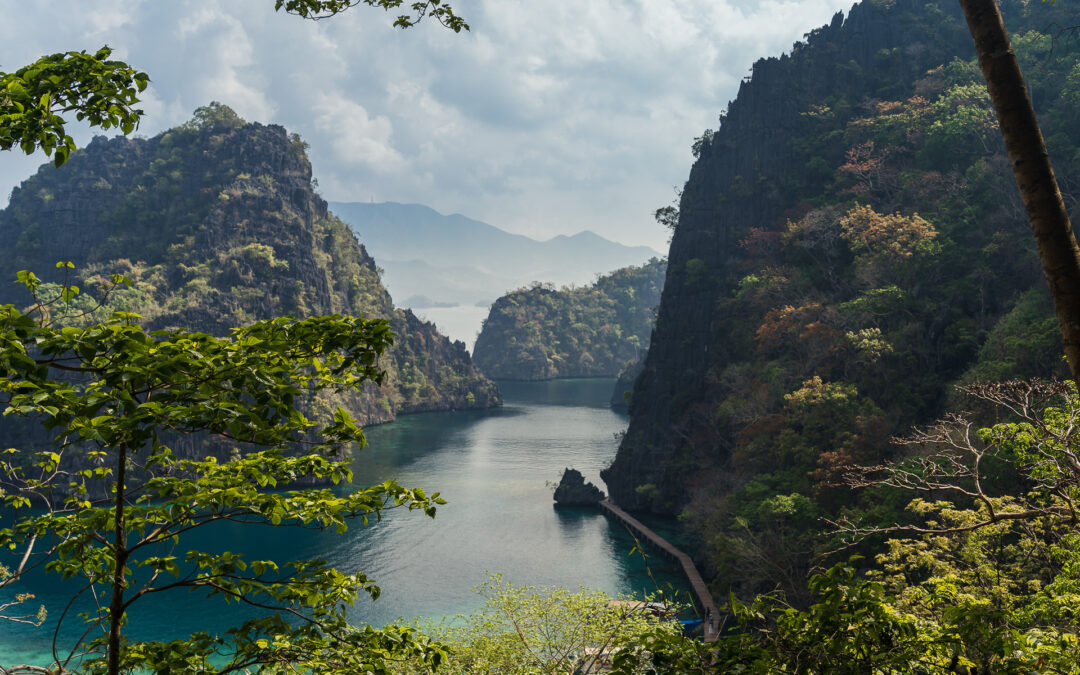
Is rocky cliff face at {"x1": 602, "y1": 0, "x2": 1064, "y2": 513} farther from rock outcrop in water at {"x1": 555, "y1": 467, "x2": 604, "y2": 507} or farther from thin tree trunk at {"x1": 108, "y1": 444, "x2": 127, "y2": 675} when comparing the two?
thin tree trunk at {"x1": 108, "y1": 444, "x2": 127, "y2": 675}

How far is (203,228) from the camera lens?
277ft

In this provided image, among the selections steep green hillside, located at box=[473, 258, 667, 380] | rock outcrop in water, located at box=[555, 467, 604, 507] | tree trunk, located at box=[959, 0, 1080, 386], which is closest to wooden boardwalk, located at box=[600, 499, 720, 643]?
rock outcrop in water, located at box=[555, 467, 604, 507]

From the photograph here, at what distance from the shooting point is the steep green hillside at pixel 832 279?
32.8 metres

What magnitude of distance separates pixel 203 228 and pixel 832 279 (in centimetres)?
7281

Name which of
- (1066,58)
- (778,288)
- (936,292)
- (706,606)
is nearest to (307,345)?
(706,606)

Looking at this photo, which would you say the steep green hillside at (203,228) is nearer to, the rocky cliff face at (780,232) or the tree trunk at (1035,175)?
the rocky cliff face at (780,232)

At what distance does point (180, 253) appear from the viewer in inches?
3260

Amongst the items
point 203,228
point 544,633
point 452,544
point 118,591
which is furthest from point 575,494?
point 203,228

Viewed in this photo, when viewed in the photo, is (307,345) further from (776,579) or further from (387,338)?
(776,579)

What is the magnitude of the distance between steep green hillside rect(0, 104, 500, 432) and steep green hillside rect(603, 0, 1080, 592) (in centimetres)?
4342

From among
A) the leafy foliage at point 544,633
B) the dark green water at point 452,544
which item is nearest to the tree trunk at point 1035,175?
the leafy foliage at point 544,633

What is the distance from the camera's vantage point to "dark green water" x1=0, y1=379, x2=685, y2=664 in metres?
36.5

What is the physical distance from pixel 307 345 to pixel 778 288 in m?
44.3

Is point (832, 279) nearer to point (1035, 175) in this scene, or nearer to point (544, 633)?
point (544, 633)
